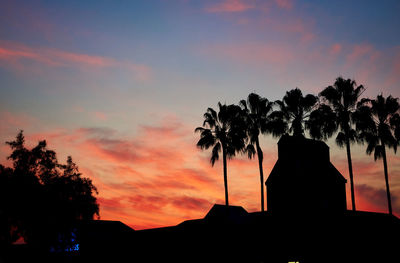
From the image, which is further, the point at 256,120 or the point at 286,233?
the point at 256,120

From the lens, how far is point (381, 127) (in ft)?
143

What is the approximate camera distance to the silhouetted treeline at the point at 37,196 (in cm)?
5372

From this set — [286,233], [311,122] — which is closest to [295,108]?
[311,122]

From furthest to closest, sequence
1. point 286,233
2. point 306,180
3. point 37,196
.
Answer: point 37,196, point 306,180, point 286,233

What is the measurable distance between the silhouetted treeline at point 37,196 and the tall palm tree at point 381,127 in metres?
37.9

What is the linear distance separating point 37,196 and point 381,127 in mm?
44184

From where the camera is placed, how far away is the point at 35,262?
3847cm

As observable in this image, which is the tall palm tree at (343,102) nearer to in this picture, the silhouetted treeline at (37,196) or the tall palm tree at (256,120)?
the tall palm tree at (256,120)

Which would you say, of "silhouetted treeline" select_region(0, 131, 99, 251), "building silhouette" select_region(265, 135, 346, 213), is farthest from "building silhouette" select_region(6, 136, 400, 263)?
"silhouetted treeline" select_region(0, 131, 99, 251)

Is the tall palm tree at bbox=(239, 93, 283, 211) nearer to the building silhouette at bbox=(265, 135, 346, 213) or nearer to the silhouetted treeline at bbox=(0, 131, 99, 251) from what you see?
the building silhouette at bbox=(265, 135, 346, 213)

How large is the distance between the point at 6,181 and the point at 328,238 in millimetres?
44493

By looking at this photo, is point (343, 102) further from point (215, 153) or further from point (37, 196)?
point (37, 196)

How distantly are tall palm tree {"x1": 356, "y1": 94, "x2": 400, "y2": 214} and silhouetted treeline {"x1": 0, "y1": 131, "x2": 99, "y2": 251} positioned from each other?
125 ft

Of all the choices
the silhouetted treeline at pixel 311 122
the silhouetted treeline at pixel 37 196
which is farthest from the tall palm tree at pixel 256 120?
the silhouetted treeline at pixel 37 196
